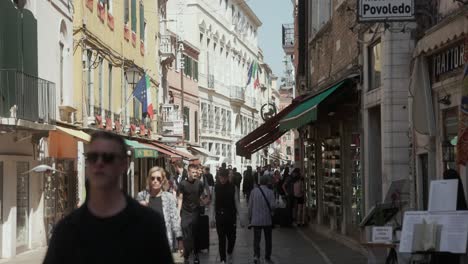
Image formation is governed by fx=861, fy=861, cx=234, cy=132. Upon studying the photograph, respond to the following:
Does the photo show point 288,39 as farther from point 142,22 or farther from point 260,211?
point 260,211

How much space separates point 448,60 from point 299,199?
45.0 feet

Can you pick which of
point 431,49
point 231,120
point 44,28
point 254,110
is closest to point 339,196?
point 44,28

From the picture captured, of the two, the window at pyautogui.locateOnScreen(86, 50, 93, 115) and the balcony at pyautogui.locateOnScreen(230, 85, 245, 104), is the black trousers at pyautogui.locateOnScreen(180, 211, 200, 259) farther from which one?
the balcony at pyautogui.locateOnScreen(230, 85, 245, 104)

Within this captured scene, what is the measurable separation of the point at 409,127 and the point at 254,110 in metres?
66.4

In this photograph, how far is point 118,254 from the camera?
3955 mm

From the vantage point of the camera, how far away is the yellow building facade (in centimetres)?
2664

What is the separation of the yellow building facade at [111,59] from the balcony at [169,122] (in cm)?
189

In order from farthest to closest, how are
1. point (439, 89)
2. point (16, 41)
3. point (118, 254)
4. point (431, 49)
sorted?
point (16, 41)
point (439, 89)
point (431, 49)
point (118, 254)

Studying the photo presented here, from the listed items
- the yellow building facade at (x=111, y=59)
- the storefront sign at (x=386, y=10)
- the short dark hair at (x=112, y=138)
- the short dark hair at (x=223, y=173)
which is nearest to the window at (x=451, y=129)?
the storefront sign at (x=386, y=10)

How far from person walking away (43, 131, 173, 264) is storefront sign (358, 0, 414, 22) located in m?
9.82

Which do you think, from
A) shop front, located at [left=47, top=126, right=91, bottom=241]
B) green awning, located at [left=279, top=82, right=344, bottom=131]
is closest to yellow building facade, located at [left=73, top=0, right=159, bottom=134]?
shop front, located at [left=47, top=126, right=91, bottom=241]

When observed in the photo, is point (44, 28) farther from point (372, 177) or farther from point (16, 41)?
point (372, 177)

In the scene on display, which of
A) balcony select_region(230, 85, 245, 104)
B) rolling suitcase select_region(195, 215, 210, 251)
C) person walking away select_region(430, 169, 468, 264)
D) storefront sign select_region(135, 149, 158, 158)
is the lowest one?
rolling suitcase select_region(195, 215, 210, 251)

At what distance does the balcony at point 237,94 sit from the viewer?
227 feet
